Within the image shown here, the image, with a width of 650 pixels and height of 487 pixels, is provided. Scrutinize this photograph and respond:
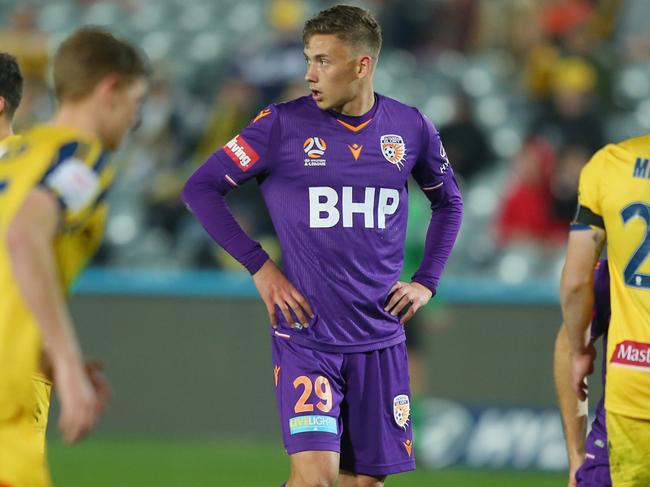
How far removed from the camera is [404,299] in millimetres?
5570

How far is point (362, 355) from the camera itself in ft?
17.9

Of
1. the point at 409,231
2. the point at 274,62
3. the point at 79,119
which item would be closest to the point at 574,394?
the point at 79,119

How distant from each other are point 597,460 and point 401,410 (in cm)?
117

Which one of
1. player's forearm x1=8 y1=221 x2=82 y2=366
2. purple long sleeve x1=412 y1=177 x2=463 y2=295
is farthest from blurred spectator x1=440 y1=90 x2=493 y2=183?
player's forearm x1=8 y1=221 x2=82 y2=366

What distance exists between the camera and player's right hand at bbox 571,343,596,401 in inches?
186

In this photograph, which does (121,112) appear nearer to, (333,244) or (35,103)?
(333,244)

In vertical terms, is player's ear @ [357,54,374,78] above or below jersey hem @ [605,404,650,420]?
above

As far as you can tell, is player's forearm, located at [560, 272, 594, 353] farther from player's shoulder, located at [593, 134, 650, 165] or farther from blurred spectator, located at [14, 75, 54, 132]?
blurred spectator, located at [14, 75, 54, 132]

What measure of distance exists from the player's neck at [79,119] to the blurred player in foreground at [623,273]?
1755 mm

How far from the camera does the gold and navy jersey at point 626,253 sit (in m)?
4.32

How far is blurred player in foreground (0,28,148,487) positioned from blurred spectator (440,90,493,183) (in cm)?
831

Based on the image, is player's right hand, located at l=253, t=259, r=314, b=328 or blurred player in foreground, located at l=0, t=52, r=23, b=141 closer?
blurred player in foreground, located at l=0, t=52, r=23, b=141

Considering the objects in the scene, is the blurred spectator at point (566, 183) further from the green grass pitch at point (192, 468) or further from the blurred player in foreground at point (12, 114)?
the blurred player in foreground at point (12, 114)

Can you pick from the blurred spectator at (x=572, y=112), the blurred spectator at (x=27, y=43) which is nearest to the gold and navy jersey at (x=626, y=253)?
the blurred spectator at (x=572, y=112)
